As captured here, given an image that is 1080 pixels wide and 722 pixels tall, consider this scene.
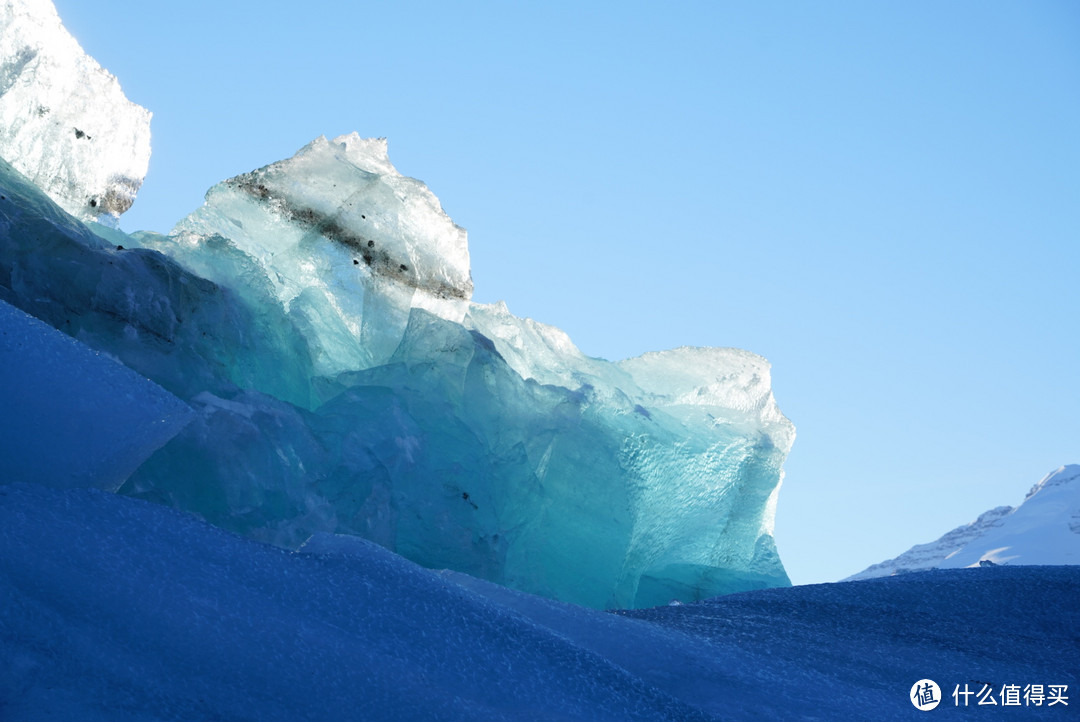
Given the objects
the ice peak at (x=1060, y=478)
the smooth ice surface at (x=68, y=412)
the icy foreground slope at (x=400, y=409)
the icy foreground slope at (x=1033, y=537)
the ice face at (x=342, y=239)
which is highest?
the ice peak at (x=1060, y=478)

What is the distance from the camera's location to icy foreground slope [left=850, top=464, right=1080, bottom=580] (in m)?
17.0

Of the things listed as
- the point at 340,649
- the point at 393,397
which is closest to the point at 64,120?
the point at 393,397

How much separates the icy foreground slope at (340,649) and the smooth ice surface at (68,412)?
Result: 0.77ft

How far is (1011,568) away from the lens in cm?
338

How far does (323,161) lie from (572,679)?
361cm

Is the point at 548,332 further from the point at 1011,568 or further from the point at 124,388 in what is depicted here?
the point at 124,388

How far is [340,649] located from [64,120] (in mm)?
3511

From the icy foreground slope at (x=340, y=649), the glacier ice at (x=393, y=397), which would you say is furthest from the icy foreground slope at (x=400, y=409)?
the icy foreground slope at (x=340, y=649)

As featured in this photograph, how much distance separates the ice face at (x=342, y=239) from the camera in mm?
4625
